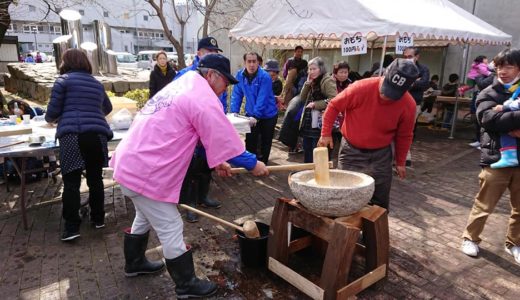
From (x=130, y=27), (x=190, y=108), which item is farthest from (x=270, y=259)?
(x=130, y=27)

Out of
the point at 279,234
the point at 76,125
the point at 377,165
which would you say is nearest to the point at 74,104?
the point at 76,125

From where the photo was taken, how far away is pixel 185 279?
2.50m

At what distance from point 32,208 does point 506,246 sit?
15.8 ft

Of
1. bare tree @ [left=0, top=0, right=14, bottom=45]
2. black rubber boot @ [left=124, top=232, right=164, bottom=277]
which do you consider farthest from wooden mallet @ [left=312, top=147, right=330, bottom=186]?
bare tree @ [left=0, top=0, right=14, bottom=45]

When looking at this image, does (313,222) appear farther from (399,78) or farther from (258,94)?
(258,94)

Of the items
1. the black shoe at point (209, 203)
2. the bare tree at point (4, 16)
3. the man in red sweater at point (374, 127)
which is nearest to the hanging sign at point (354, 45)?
the man in red sweater at point (374, 127)

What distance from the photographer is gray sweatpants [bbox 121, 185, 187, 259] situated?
2.32 metres

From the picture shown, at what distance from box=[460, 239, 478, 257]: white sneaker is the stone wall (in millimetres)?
11208

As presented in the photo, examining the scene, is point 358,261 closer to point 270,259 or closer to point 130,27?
point 270,259

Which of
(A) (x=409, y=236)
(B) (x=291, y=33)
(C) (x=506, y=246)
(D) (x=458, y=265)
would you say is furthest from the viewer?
(B) (x=291, y=33)

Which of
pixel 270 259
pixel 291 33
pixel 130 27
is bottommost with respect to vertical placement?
pixel 270 259

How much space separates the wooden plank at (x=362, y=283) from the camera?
2328 mm

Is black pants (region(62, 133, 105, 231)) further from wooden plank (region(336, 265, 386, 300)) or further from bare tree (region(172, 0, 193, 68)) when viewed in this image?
A: bare tree (region(172, 0, 193, 68))

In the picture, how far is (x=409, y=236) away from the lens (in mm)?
3533
